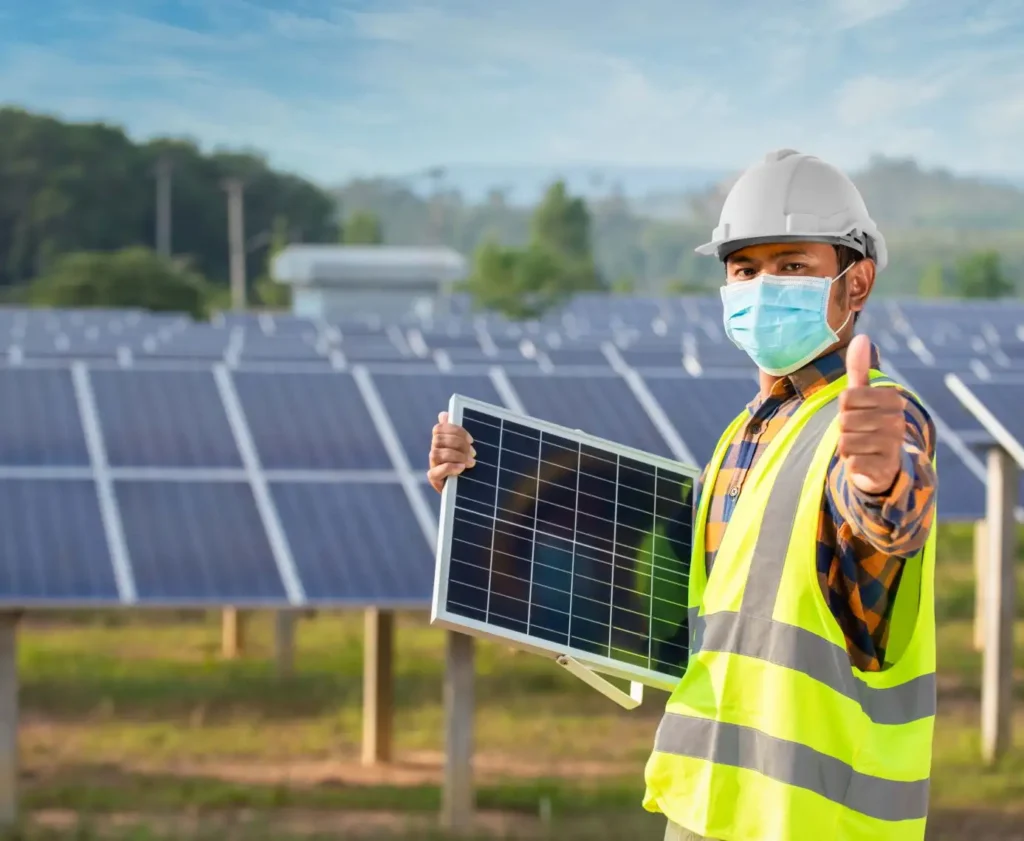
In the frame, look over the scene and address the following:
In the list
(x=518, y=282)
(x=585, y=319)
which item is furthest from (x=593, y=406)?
(x=518, y=282)

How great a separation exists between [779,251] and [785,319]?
0.18m

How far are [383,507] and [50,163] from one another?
11570cm

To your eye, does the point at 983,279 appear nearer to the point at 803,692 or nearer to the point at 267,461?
the point at 267,461

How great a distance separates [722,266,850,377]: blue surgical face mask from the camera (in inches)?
151

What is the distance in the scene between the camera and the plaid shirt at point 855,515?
331 centimetres

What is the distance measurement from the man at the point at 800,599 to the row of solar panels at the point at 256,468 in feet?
17.6

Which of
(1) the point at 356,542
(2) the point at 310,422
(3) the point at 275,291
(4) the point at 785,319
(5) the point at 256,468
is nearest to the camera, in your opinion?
(4) the point at 785,319

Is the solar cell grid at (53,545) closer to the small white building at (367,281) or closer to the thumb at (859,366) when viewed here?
the thumb at (859,366)

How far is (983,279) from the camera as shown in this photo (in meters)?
106

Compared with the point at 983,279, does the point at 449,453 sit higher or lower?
higher

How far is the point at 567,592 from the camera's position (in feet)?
14.3

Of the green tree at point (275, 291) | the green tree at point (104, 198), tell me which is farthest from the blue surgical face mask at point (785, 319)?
the green tree at point (104, 198)

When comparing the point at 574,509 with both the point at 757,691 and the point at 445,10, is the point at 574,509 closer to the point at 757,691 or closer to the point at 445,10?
the point at 757,691

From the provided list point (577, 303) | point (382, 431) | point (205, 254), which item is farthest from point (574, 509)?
point (205, 254)
